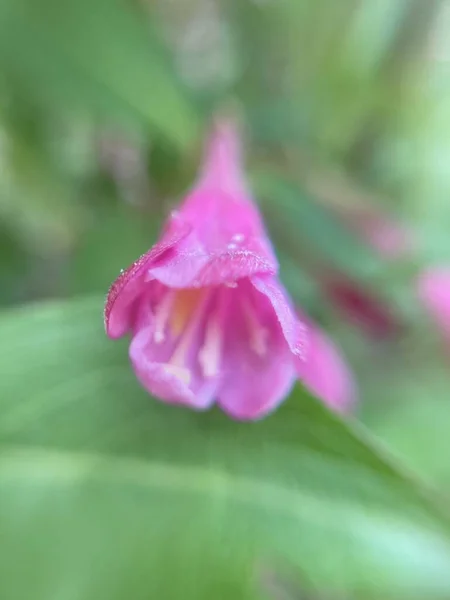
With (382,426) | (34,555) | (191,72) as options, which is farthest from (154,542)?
(191,72)

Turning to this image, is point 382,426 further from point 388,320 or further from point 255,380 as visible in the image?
point 255,380

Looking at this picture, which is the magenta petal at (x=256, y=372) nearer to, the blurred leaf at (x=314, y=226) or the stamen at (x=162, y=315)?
the stamen at (x=162, y=315)

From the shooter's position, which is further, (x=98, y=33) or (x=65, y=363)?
(x=98, y=33)

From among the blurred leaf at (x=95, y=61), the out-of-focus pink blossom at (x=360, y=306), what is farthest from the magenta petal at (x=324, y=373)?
the blurred leaf at (x=95, y=61)

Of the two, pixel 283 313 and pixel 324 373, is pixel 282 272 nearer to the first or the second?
pixel 324 373

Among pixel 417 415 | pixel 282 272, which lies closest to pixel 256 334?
pixel 282 272

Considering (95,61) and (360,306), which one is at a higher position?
(95,61)

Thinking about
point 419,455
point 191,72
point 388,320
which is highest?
point 191,72
